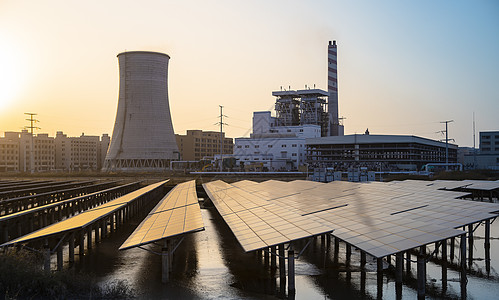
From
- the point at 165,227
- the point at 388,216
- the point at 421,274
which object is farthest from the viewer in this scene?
the point at 388,216

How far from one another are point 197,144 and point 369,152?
169 feet

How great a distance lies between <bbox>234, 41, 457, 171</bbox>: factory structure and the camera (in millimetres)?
78688

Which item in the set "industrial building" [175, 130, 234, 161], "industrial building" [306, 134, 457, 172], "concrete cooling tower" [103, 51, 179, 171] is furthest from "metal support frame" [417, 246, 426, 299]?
"industrial building" [175, 130, 234, 161]

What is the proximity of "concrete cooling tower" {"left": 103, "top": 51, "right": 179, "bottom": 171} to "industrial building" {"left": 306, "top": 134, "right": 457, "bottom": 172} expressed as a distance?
100 ft

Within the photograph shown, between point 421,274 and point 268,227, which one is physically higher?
point 268,227

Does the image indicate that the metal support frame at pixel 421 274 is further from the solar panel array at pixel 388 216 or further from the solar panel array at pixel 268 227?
the solar panel array at pixel 268 227

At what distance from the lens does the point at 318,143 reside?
80938mm

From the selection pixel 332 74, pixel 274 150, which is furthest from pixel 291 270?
pixel 332 74

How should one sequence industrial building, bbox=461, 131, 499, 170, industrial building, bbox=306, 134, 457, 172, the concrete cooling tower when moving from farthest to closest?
industrial building, bbox=461, 131, 499, 170 → industrial building, bbox=306, 134, 457, 172 → the concrete cooling tower

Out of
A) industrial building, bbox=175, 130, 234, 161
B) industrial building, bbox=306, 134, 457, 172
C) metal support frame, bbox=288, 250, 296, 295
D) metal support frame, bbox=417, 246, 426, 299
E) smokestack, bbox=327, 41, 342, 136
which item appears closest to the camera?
metal support frame, bbox=417, 246, 426, 299

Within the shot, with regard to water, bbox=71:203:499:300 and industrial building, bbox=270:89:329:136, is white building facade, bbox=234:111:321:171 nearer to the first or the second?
industrial building, bbox=270:89:329:136

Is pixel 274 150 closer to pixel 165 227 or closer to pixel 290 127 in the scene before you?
pixel 290 127

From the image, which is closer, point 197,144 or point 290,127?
point 290,127

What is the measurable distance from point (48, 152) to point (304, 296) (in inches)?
4400
